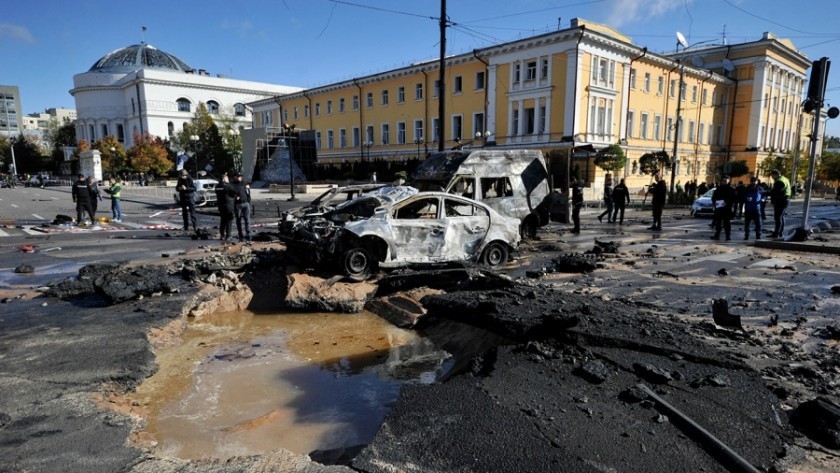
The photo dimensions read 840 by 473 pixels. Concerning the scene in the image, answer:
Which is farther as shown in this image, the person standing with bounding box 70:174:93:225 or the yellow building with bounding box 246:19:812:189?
the yellow building with bounding box 246:19:812:189

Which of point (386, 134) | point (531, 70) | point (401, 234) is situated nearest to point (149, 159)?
point (386, 134)

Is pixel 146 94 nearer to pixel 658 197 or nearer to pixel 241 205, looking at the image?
pixel 241 205

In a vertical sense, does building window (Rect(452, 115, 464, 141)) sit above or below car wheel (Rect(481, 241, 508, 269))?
above

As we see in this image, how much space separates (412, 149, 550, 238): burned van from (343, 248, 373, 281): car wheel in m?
4.71

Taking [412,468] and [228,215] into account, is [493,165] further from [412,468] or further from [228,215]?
[412,468]

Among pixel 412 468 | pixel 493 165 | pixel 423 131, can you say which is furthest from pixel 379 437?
pixel 423 131

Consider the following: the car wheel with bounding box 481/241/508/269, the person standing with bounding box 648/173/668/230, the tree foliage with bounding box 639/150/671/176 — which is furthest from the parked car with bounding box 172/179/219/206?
the tree foliage with bounding box 639/150/671/176

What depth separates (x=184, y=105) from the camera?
271 ft

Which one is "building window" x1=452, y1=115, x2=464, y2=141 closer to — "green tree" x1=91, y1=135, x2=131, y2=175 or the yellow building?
the yellow building

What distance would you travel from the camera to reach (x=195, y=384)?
16.4 feet

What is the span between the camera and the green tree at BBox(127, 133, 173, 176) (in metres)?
58.3

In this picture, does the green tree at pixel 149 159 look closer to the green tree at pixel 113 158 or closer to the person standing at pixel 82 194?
the green tree at pixel 113 158

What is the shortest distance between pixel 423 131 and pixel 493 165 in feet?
108

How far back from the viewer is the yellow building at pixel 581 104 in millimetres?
35344
